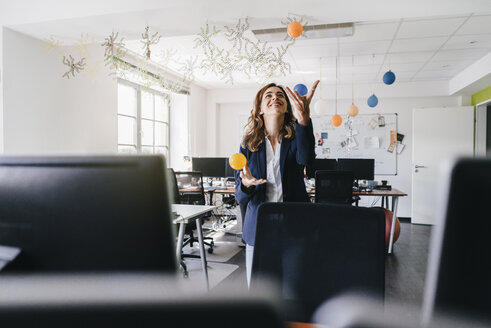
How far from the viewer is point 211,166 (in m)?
5.42

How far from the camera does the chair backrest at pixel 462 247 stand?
0.30 meters

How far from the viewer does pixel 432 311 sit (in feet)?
1.07

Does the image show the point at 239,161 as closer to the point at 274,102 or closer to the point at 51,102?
the point at 274,102

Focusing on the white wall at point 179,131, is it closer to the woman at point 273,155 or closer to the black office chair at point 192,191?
the black office chair at point 192,191

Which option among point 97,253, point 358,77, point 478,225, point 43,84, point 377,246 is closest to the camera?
point 478,225

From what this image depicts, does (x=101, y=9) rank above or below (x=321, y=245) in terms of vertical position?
above

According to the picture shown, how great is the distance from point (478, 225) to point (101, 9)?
130 inches

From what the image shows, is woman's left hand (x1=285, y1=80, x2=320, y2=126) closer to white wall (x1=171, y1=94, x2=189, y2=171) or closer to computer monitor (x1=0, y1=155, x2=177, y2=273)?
computer monitor (x1=0, y1=155, x2=177, y2=273)

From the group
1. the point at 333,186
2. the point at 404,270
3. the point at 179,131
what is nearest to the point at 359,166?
the point at 333,186

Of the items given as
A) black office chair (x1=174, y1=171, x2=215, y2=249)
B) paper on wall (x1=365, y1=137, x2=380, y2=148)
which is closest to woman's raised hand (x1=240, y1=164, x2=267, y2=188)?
black office chair (x1=174, y1=171, x2=215, y2=249)

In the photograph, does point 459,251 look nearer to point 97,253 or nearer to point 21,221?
point 97,253

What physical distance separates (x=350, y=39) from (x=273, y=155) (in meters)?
3.24

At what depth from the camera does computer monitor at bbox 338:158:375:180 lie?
489cm

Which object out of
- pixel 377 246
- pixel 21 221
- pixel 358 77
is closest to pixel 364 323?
pixel 21 221
